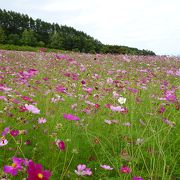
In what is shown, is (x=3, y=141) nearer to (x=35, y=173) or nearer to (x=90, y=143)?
(x=90, y=143)

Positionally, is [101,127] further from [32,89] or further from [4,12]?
[4,12]

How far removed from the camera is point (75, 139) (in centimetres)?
240

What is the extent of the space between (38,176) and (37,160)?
1.22m

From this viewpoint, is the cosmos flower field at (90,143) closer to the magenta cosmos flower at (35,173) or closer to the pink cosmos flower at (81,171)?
the pink cosmos flower at (81,171)

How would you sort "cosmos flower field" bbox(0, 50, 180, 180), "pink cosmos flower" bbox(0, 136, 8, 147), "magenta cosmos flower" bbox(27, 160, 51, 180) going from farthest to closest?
1. "cosmos flower field" bbox(0, 50, 180, 180)
2. "pink cosmos flower" bbox(0, 136, 8, 147)
3. "magenta cosmos flower" bbox(27, 160, 51, 180)

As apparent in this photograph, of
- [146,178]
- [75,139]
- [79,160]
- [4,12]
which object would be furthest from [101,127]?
[4,12]

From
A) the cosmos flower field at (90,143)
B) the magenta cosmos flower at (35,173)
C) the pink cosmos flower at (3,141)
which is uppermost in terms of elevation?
the magenta cosmos flower at (35,173)

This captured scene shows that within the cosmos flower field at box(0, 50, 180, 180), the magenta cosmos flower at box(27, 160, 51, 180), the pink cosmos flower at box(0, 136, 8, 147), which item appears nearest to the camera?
the magenta cosmos flower at box(27, 160, 51, 180)

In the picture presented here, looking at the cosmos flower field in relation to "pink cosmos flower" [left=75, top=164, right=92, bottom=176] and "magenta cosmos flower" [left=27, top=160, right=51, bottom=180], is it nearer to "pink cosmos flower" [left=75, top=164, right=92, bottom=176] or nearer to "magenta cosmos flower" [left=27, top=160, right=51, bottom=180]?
"pink cosmos flower" [left=75, top=164, right=92, bottom=176]

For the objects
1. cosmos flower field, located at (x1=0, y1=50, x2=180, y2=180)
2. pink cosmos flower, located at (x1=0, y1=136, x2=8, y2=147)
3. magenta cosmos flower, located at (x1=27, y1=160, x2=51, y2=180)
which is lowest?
cosmos flower field, located at (x1=0, y1=50, x2=180, y2=180)

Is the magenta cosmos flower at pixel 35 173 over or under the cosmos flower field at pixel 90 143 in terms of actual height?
over

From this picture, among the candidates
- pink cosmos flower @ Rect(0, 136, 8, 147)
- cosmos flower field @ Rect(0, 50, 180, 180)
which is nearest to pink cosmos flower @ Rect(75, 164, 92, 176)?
cosmos flower field @ Rect(0, 50, 180, 180)

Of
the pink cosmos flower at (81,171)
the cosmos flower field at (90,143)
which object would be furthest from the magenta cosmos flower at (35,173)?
the pink cosmos flower at (81,171)

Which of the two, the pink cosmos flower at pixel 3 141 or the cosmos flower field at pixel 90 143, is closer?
the pink cosmos flower at pixel 3 141
